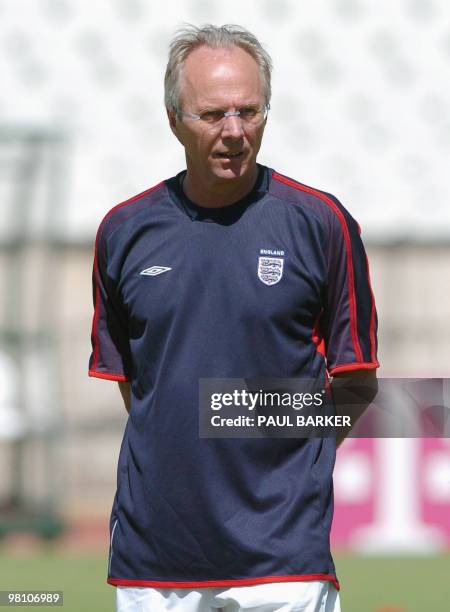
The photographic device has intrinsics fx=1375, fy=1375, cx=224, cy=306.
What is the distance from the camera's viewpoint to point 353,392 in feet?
9.71

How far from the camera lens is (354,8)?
10078mm

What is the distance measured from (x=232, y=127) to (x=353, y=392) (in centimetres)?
63

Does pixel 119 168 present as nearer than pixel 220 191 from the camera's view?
No

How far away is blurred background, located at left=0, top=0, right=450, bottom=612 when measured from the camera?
8.79 m

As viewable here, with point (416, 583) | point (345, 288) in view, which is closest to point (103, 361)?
point (345, 288)

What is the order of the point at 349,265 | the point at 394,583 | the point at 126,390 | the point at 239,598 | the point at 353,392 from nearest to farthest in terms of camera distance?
the point at 239,598 < the point at 349,265 < the point at 353,392 < the point at 126,390 < the point at 394,583

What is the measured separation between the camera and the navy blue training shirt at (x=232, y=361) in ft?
9.07

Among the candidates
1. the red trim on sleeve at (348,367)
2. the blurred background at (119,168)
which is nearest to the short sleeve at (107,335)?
the red trim on sleeve at (348,367)

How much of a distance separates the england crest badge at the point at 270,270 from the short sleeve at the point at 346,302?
0.11m

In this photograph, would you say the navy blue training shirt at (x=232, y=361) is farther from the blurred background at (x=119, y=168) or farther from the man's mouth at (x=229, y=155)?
the blurred background at (x=119, y=168)

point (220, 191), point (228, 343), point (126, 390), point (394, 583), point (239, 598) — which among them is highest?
point (220, 191)

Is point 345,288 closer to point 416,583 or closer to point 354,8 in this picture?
point 416,583

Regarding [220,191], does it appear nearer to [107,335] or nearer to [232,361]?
[232,361]

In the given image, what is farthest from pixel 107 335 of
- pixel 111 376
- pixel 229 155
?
pixel 229 155
